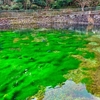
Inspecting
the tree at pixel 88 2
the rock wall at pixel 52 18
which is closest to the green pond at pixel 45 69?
the rock wall at pixel 52 18

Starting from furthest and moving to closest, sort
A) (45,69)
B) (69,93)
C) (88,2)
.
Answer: (88,2)
(45,69)
(69,93)

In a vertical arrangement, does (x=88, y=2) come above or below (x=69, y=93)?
above

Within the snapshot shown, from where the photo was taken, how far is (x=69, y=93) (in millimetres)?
11727

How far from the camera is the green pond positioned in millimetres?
11992

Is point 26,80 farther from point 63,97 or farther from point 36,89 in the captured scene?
point 63,97

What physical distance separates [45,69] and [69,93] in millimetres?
3505

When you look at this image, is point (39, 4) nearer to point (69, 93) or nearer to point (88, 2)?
point (88, 2)

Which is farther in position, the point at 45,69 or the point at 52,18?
the point at 52,18

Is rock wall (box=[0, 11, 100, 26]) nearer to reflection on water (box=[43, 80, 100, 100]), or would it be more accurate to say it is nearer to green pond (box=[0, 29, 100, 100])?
green pond (box=[0, 29, 100, 100])

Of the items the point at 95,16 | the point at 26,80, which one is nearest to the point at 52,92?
the point at 26,80

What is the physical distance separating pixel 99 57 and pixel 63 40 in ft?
27.1

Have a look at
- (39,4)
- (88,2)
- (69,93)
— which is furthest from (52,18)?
(69,93)

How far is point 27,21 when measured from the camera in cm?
4191

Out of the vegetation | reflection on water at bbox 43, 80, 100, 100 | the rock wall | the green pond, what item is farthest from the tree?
reflection on water at bbox 43, 80, 100, 100
